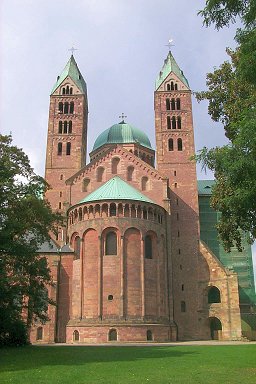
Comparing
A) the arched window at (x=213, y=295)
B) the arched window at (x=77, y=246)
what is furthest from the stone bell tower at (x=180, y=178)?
the arched window at (x=77, y=246)

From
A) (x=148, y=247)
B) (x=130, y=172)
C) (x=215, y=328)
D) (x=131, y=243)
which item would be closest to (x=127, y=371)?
(x=131, y=243)

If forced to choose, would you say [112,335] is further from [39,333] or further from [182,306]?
[182,306]

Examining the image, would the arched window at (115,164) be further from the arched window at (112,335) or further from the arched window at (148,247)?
the arched window at (112,335)

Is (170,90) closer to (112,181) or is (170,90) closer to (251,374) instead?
(112,181)

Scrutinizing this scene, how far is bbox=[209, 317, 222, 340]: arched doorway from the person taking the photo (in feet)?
173

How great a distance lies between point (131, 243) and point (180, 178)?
1586 cm

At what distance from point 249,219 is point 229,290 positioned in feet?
120

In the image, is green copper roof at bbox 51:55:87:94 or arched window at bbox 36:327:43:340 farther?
green copper roof at bbox 51:55:87:94

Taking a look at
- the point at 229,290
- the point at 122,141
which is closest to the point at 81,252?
the point at 229,290

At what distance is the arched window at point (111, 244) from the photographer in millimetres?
46406

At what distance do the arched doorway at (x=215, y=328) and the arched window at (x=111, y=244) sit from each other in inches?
626

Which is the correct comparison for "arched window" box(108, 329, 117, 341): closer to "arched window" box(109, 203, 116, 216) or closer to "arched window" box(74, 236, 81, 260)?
"arched window" box(74, 236, 81, 260)

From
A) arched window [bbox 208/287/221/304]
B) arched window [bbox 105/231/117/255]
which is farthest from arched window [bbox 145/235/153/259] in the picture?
arched window [bbox 208/287/221/304]

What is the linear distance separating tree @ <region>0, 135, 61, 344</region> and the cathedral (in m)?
12.6
